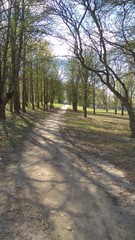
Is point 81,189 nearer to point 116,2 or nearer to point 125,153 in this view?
point 125,153

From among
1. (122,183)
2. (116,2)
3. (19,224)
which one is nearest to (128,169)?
(122,183)

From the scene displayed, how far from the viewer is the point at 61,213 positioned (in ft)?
15.4

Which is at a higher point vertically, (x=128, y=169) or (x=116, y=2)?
(x=116, y=2)

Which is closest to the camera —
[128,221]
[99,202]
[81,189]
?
[128,221]

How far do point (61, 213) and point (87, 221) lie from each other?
20.7 inches

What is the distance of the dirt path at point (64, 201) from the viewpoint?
4117mm

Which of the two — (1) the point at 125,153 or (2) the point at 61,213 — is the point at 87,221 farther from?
(1) the point at 125,153

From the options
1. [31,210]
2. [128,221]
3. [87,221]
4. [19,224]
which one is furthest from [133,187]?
[19,224]

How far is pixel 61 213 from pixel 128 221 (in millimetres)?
1213

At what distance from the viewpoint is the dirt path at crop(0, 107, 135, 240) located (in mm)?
4117

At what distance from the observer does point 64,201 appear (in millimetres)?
5234

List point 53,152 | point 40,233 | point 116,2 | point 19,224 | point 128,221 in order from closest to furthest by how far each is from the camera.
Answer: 1. point 40,233
2. point 19,224
3. point 128,221
4. point 53,152
5. point 116,2

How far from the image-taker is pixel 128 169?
781cm

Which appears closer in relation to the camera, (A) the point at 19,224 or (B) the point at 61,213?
(A) the point at 19,224
